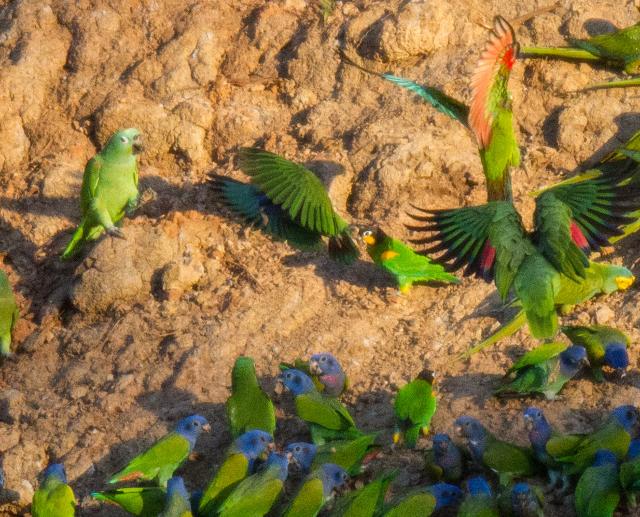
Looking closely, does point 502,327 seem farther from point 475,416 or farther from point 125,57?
point 125,57

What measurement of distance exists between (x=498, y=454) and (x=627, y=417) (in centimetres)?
65

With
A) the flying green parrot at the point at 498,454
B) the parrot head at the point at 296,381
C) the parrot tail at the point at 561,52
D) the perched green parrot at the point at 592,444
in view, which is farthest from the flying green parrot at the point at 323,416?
the parrot tail at the point at 561,52

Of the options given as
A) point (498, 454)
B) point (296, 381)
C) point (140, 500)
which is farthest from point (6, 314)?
point (498, 454)

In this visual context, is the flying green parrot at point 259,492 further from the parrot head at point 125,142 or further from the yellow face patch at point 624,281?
the parrot head at point 125,142

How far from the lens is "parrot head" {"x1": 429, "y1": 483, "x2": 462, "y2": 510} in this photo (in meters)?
5.41

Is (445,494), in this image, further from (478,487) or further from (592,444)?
(592,444)

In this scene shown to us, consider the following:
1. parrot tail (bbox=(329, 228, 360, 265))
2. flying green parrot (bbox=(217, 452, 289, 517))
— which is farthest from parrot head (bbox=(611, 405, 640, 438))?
parrot tail (bbox=(329, 228, 360, 265))

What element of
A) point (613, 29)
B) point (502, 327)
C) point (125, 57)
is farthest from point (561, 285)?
point (125, 57)

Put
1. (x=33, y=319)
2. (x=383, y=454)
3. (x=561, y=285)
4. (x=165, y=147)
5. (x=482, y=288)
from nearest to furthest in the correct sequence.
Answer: (x=383, y=454)
(x=561, y=285)
(x=482, y=288)
(x=33, y=319)
(x=165, y=147)

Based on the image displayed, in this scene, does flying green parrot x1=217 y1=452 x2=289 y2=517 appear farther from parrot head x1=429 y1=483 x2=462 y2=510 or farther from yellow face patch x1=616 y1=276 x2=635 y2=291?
yellow face patch x1=616 y1=276 x2=635 y2=291

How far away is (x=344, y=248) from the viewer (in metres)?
7.08

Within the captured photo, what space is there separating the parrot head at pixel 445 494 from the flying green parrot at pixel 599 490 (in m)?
0.55

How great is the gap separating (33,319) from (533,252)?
10.8 feet

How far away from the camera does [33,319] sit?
24.4 ft
